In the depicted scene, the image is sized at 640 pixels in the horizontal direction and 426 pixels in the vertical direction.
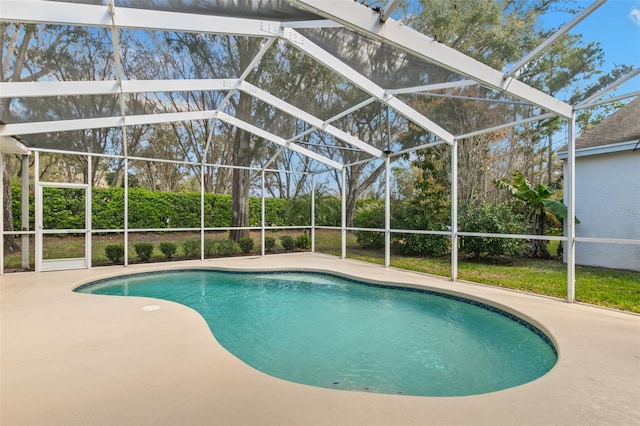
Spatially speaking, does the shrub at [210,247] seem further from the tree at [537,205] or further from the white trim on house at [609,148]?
the white trim on house at [609,148]

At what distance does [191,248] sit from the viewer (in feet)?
33.7

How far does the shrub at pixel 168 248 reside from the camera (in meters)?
9.62

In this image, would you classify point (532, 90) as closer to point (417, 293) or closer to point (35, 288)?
point (417, 293)

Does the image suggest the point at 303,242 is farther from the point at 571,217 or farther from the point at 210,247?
→ the point at 571,217

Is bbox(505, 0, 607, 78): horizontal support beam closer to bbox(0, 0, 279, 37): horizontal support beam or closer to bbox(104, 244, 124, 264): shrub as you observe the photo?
bbox(0, 0, 279, 37): horizontal support beam

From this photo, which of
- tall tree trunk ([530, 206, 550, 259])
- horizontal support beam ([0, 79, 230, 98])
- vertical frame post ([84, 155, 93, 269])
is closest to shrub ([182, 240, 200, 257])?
vertical frame post ([84, 155, 93, 269])

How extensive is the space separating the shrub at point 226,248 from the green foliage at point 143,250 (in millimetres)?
2082

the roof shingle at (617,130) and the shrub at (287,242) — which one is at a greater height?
the roof shingle at (617,130)

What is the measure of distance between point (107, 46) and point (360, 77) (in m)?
4.18

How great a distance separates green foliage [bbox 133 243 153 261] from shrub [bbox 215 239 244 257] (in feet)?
6.83

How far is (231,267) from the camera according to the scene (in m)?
8.55

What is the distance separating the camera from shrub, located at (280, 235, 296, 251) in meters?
12.0

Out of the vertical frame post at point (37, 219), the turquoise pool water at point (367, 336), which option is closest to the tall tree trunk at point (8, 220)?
the vertical frame post at point (37, 219)

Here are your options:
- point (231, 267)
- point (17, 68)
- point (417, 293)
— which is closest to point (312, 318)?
point (417, 293)
